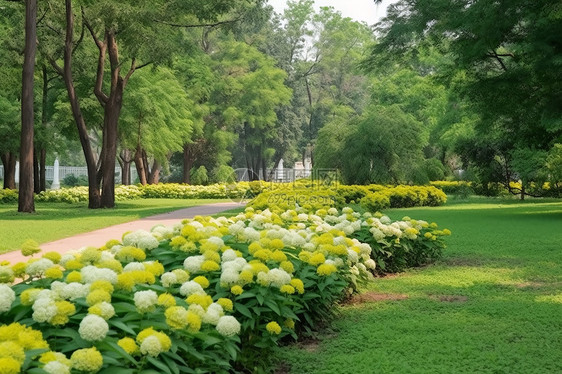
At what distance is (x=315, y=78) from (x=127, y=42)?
41.2m

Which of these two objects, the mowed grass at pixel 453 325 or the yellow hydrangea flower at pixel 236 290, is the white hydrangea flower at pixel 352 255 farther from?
the yellow hydrangea flower at pixel 236 290

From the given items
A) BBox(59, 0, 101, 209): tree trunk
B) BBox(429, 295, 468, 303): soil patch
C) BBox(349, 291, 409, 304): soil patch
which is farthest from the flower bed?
BBox(59, 0, 101, 209): tree trunk

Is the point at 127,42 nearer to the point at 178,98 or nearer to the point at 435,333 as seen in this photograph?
the point at 178,98

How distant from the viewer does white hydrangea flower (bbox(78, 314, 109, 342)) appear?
2.71 meters

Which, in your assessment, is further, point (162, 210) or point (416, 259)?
point (162, 210)

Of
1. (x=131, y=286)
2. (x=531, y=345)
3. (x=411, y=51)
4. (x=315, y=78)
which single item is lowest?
(x=531, y=345)

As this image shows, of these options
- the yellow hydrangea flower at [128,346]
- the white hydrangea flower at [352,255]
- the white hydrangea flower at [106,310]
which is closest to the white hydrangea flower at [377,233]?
the white hydrangea flower at [352,255]

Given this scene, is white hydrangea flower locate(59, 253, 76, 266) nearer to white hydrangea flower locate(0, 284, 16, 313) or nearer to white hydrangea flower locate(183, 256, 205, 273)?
white hydrangea flower locate(183, 256, 205, 273)

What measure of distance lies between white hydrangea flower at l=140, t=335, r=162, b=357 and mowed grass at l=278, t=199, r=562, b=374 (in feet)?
5.71

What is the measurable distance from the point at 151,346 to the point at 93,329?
0.26 meters

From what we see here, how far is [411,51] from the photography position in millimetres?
18188

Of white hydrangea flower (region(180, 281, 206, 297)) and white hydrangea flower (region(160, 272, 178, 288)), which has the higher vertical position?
white hydrangea flower (region(160, 272, 178, 288))

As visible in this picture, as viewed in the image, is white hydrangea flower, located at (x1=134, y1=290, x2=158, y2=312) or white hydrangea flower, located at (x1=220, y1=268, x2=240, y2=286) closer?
white hydrangea flower, located at (x1=134, y1=290, x2=158, y2=312)

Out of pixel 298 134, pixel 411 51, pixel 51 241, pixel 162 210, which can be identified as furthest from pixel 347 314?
pixel 298 134
